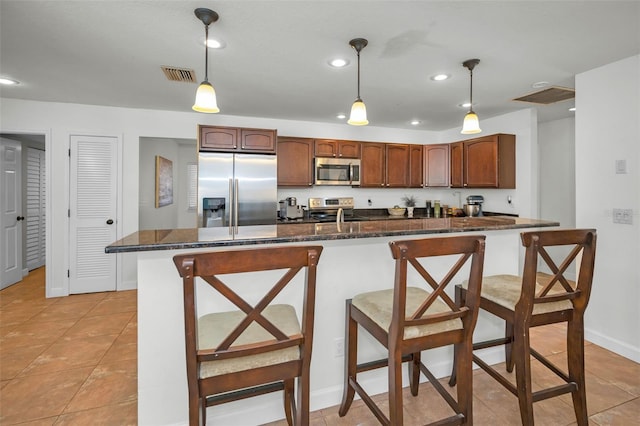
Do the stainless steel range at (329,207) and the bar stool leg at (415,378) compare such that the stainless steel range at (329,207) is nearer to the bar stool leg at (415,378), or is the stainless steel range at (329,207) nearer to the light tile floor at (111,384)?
the light tile floor at (111,384)

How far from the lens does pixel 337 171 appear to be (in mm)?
4754

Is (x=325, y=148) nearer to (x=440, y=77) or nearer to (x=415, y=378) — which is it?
(x=440, y=77)

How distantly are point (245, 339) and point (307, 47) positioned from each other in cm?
212

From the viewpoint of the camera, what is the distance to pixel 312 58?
2.59 metres

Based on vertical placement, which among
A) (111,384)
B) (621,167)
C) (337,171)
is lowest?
(111,384)

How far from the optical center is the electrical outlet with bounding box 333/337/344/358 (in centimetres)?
194

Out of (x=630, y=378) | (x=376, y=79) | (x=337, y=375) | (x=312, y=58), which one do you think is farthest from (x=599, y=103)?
(x=337, y=375)

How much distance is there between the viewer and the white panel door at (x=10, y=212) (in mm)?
4164

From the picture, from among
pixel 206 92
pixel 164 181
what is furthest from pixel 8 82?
pixel 206 92

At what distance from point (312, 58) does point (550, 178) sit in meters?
4.38

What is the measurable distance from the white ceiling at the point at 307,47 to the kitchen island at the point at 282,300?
4.45 ft

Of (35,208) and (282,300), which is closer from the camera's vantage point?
(282,300)

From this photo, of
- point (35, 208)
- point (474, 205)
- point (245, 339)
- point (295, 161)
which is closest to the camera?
point (245, 339)

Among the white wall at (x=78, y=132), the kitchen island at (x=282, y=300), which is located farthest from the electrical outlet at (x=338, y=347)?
the white wall at (x=78, y=132)
